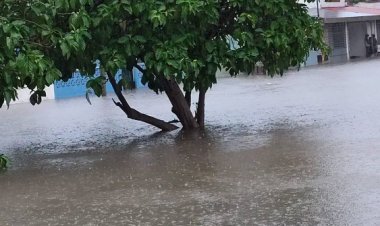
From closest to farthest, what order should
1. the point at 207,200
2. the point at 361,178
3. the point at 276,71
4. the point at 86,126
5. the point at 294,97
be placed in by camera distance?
the point at 207,200 → the point at 361,178 → the point at 276,71 → the point at 86,126 → the point at 294,97

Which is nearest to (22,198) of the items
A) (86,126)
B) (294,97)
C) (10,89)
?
(10,89)

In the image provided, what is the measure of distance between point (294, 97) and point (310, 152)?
27.8ft

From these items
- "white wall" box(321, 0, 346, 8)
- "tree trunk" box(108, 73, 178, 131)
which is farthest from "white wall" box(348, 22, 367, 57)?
"tree trunk" box(108, 73, 178, 131)

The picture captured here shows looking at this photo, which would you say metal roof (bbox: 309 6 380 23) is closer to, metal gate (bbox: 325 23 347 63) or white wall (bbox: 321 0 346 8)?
white wall (bbox: 321 0 346 8)

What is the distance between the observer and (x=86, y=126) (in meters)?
13.8

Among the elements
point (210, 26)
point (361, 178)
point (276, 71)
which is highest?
point (210, 26)

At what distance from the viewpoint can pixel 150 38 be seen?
8.83 meters

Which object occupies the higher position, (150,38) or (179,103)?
(150,38)

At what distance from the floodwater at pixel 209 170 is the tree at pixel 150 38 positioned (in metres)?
1.06

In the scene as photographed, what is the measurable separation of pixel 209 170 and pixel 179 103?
137 inches

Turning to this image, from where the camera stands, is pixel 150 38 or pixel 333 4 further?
pixel 333 4

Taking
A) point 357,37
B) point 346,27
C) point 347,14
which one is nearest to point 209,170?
point 347,14

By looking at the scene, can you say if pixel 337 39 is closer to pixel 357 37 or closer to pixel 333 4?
pixel 357 37

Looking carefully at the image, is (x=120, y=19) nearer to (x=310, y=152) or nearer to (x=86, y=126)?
(x=310, y=152)
